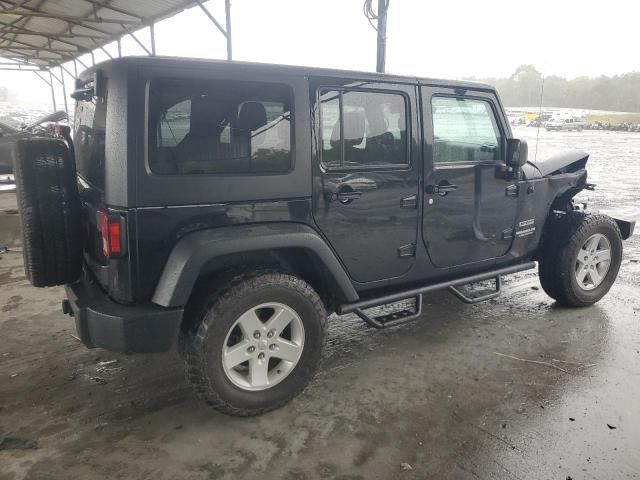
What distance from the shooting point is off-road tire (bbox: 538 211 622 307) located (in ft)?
12.1

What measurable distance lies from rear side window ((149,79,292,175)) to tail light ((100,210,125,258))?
0.94 ft

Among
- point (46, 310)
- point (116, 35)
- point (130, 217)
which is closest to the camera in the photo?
point (130, 217)

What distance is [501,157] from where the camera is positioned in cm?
338

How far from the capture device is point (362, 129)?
8.79 feet

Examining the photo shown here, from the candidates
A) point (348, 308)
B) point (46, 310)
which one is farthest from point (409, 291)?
point (46, 310)

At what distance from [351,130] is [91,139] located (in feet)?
4.54

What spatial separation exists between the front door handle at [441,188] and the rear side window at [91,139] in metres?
1.85

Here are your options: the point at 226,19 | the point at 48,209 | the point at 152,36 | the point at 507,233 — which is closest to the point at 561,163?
the point at 507,233

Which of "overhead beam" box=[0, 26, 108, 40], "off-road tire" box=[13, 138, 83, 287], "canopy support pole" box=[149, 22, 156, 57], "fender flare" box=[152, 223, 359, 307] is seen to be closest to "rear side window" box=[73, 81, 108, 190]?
"off-road tire" box=[13, 138, 83, 287]

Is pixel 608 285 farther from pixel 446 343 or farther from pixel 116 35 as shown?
pixel 116 35

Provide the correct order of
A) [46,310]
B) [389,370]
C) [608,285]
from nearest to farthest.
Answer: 1. [389,370]
2. [46,310]
3. [608,285]

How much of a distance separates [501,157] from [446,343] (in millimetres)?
1403

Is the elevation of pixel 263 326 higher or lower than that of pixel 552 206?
lower

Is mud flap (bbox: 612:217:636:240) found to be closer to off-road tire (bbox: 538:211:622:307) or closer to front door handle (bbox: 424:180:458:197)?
off-road tire (bbox: 538:211:622:307)
